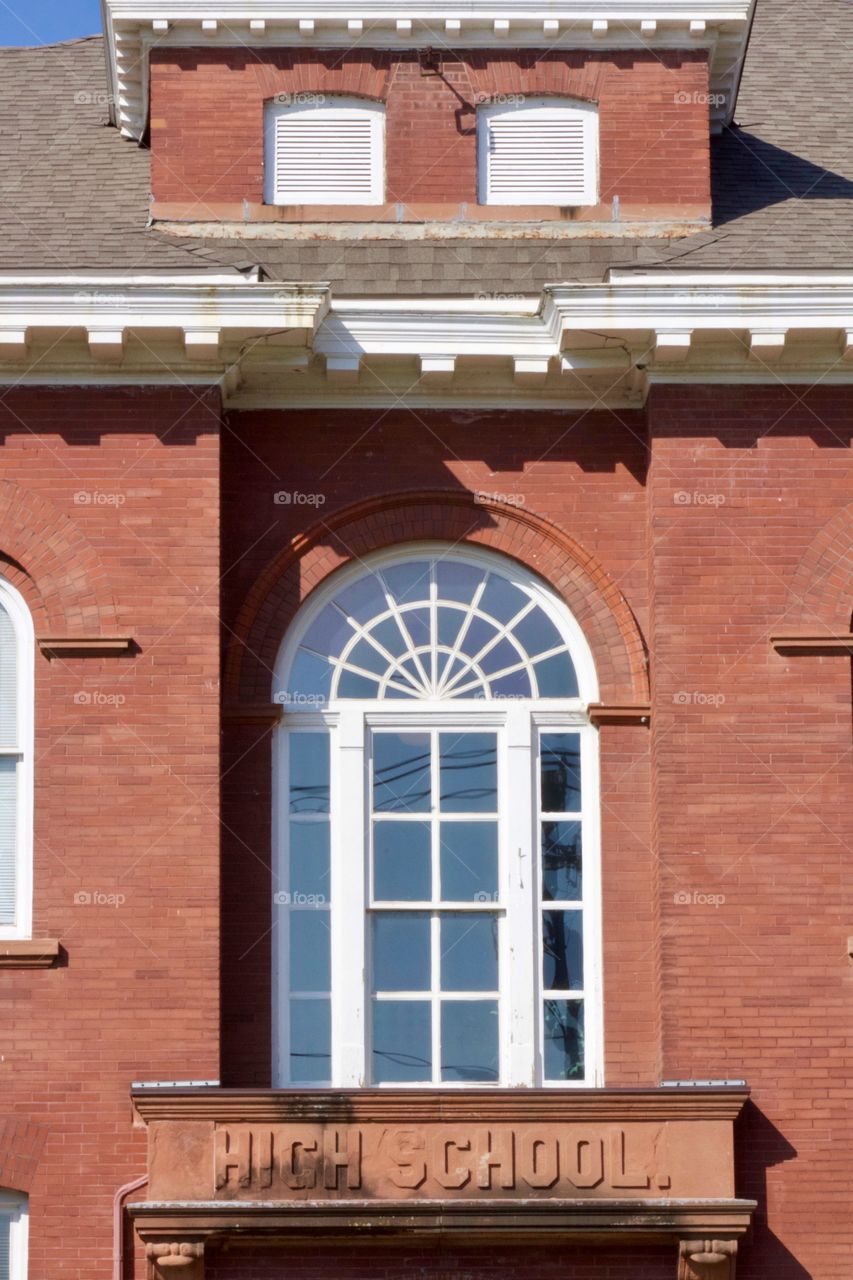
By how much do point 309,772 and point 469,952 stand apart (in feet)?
5.37

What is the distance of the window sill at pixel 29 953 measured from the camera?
1577cm

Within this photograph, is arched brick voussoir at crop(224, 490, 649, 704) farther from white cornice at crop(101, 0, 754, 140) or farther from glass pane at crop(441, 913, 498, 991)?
white cornice at crop(101, 0, 754, 140)

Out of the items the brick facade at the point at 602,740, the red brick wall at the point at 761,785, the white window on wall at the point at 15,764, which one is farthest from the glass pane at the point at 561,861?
the white window on wall at the point at 15,764

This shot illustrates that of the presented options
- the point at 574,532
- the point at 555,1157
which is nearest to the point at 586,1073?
the point at 555,1157

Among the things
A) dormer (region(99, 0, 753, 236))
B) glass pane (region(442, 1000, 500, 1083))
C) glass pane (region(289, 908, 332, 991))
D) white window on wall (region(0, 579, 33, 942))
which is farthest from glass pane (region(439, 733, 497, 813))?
dormer (region(99, 0, 753, 236))

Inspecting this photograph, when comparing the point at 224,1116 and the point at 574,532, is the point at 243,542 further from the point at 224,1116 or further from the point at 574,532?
the point at 224,1116

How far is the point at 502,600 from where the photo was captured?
56.6 feet

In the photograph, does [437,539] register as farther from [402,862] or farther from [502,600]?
[402,862]

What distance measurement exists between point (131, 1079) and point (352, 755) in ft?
8.81

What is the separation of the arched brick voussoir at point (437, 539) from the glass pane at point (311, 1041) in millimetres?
2103

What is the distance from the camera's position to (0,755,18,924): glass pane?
53.1ft

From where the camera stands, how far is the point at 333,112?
18688 millimetres

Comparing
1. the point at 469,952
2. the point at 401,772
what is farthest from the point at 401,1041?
the point at 401,772

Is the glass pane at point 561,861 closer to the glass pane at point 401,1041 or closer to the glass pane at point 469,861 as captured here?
the glass pane at point 469,861
